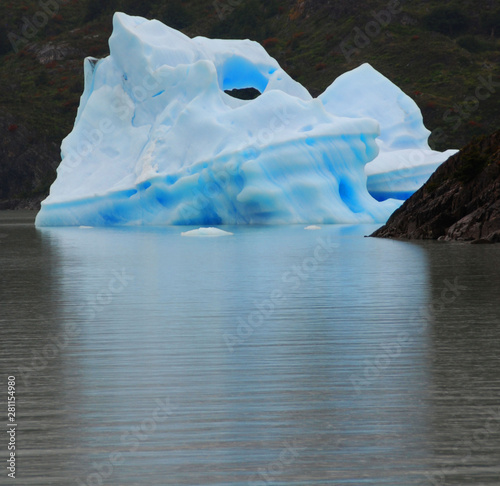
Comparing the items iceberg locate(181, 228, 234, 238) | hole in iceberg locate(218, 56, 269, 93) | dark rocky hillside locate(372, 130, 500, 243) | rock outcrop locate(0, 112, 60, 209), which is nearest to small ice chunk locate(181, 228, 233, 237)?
iceberg locate(181, 228, 234, 238)

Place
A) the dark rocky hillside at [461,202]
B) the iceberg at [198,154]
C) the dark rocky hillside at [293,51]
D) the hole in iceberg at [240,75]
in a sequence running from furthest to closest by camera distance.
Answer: the dark rocky hillside at [293,51]
the hole in iceberg at [240,75]
the iceberg at [198,154]
the dark rocky hillside at [461,202]

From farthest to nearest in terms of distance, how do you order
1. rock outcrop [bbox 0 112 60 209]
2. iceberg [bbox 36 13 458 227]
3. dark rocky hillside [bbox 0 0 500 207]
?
1. dark rocky hillside [bbox 0 0 500 207]
2. rock outcrop [bbox 0 112 60 209]
3. iceberg [bbox 36 13 458 227]

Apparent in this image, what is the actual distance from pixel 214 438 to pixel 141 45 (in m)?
25.0

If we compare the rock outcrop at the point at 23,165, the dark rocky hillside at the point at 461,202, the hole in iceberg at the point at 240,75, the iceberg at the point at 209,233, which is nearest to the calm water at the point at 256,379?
the dark rocky hillside at the point at 461,202

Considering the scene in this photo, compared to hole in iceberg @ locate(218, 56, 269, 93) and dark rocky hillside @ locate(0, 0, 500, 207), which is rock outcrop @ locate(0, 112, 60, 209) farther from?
hole in iceberg @ locate(218, 56, 269, 93)

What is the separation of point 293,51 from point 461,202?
185 feet

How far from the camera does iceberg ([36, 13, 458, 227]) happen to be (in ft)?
82.7

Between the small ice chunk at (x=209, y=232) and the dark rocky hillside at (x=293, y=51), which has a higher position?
the small ice chunk at (x=209, y=232)

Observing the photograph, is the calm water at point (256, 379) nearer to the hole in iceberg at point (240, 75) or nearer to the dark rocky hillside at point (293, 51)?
the hole in iceberg at point (240, 75)

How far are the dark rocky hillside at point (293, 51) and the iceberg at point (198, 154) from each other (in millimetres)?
31352

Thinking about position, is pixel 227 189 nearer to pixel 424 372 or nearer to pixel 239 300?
pixel 239 300

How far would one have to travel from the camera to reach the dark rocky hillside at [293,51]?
205ft

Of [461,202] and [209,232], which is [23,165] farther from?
[461,202]

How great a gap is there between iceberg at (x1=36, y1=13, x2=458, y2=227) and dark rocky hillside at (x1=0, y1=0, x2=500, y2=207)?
31.4m
